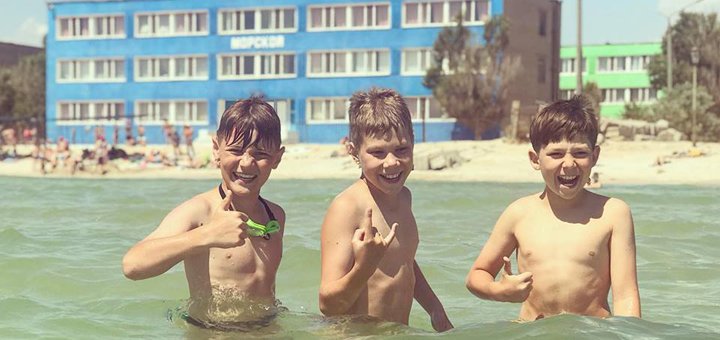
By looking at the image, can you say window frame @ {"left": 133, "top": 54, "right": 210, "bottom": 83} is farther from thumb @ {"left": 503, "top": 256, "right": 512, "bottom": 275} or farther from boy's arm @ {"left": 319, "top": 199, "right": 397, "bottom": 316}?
thumb @ {"left": 503, "top": 256, "right": 512, "bottom": 275}

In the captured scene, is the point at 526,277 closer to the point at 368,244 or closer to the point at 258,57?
the point at 368,244

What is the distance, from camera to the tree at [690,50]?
166 feet

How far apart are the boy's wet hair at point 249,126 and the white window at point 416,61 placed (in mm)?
47021

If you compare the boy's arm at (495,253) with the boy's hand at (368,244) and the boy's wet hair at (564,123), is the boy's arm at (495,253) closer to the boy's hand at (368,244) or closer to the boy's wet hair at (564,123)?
the boy's wet hair at (564,123)

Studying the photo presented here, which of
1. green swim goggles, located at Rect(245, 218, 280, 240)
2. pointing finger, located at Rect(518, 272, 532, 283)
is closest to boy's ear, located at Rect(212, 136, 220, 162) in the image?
green swim goggles, located at Rect(245, 218, 280, 240)

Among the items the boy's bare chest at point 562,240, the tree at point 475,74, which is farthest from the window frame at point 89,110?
the boy's bare chest at point 562,240

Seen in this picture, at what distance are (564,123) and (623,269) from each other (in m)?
0.71

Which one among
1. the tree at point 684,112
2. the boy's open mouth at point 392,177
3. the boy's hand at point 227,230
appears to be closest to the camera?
the boy's hand at point 227,230

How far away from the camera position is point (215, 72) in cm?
5700

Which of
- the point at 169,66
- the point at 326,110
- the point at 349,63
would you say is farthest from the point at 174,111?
the point at 349,63

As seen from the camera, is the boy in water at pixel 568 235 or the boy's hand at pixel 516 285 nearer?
the boy's hand at pixel 516 285

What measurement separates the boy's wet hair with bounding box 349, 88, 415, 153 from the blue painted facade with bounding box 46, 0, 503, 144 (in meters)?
45.2

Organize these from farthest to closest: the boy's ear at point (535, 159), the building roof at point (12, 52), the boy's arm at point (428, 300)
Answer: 1. the building roof at point (12, 52)
2. the boy's arm at point (428, 300)
3. the boy's ear at point (535, 159)

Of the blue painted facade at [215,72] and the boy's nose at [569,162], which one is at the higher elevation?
the blue painted facade at [215,72]
